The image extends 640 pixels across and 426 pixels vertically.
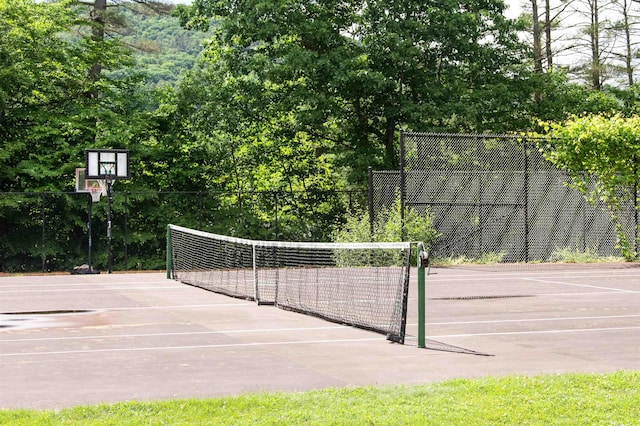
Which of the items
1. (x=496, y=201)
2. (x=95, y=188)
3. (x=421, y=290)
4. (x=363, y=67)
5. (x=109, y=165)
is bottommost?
(x=421, y=290)

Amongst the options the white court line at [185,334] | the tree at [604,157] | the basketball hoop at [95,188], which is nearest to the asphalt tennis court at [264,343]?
the white court line at [185,334]

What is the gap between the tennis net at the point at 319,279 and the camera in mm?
13180

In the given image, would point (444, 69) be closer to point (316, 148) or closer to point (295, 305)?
point (316, 148)

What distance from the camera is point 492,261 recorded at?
2633cm

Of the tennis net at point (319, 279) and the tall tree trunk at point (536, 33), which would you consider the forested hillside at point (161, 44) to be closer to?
the tennis net at point (319, 279)

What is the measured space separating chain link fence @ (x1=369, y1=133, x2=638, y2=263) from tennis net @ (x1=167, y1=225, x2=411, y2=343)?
215 centimetres

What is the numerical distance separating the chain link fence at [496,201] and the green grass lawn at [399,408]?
17406 millimetres

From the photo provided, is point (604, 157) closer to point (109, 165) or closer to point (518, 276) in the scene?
point (518, 276)

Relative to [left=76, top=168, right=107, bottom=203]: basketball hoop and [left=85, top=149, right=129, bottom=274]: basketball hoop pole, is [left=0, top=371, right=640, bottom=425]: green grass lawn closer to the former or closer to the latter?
[left=85, top=149, right=129, bottom=274]: basketball hoop pole

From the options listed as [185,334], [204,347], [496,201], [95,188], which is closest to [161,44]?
[95,188]

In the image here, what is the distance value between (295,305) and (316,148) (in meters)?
24.5

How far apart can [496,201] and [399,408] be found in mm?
Answer: 19513

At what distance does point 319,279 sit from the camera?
20.7 m

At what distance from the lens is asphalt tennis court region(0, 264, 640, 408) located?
8664mm
